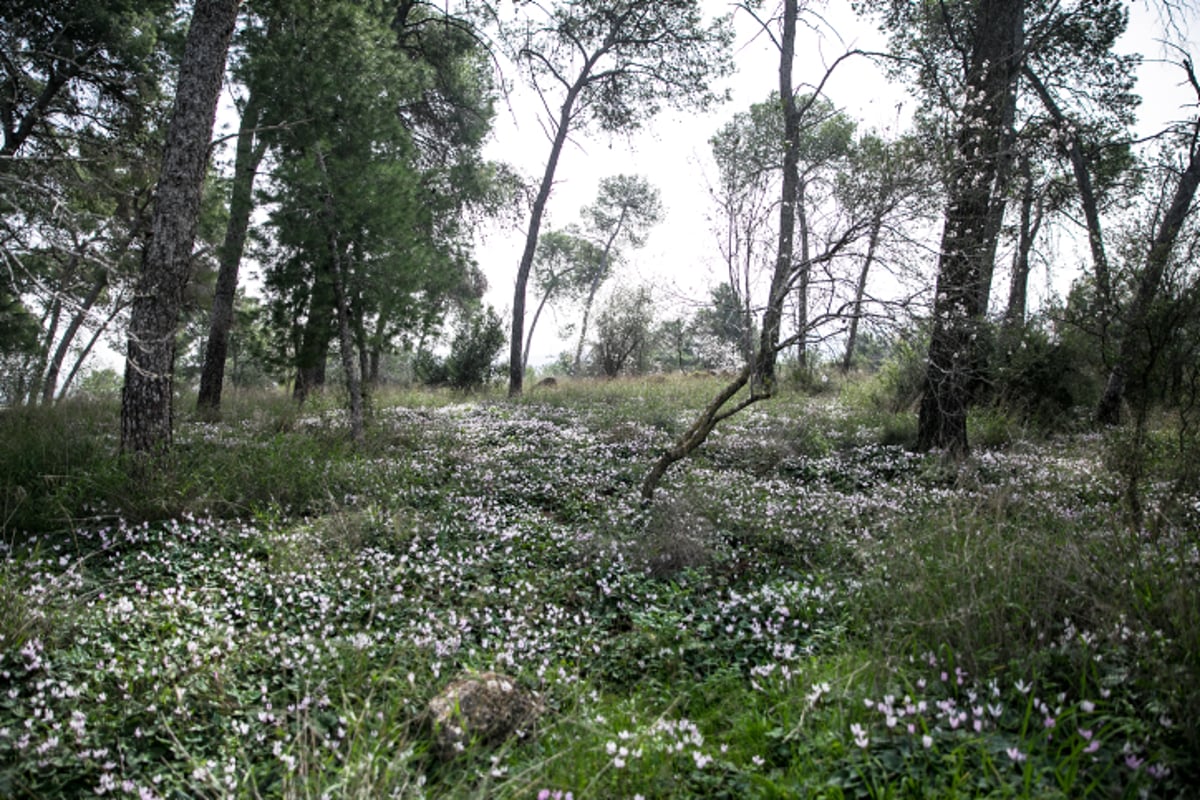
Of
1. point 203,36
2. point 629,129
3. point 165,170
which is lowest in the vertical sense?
point 165,170

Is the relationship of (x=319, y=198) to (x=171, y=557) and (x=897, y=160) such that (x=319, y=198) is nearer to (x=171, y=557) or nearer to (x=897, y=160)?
(x=171, y=557)

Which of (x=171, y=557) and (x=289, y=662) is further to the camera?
(x=171, y=557)

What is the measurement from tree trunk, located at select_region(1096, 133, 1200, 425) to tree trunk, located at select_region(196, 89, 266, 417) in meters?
11.9

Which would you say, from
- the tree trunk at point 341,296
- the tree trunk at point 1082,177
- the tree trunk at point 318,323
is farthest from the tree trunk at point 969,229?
the tree trunk at point 318,323

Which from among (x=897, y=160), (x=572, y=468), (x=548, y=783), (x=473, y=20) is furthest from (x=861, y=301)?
(x=473, y=20)

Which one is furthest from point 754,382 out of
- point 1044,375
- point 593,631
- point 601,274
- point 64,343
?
point 601,274

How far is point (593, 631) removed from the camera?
4156mm

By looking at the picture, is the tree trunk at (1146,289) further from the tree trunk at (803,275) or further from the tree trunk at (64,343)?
the tree trunk at (64,343)

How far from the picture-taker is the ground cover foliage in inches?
99.3

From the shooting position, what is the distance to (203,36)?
259 inches

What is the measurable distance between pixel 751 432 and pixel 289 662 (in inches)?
296

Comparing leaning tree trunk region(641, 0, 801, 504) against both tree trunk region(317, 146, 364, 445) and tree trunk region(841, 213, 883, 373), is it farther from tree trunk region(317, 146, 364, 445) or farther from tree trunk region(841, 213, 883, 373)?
tree trunk region(317, 146, 364, 445)

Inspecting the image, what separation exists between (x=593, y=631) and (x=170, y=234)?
5.79m

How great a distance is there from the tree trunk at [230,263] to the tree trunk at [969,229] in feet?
33.9
